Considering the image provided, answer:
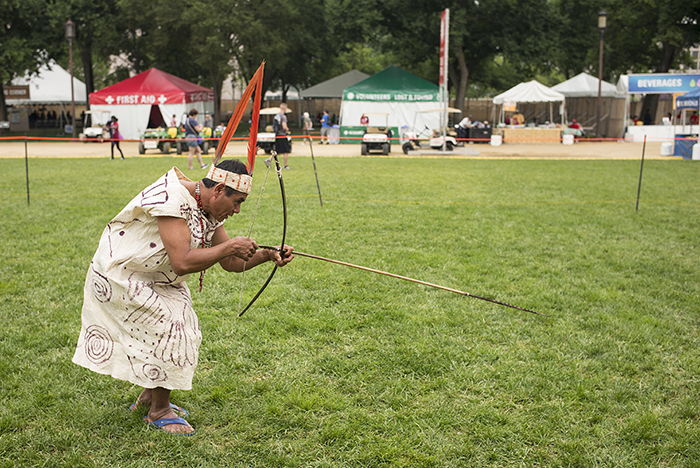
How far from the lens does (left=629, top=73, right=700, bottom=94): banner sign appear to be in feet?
96.3

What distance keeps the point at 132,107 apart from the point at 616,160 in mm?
22235

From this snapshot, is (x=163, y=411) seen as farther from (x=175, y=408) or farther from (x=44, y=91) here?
(x=44, y=91)

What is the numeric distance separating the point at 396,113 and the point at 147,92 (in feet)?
40.6

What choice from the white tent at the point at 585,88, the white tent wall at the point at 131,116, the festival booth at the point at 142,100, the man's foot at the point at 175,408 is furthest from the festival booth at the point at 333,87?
the man's foot at the point at 175,408

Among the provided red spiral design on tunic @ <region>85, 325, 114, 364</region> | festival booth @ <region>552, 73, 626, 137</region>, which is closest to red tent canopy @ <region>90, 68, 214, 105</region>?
festival booth @ <region>552, 73, 626, 137</region>

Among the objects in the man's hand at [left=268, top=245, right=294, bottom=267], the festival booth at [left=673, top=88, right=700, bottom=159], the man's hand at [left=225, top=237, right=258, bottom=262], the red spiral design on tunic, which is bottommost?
the red spiral design on tunic

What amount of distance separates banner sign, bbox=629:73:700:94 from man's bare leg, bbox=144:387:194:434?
105 feet

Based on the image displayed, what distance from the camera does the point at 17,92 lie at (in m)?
38.2

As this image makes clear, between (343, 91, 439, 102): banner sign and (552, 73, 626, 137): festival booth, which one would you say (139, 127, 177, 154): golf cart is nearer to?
(343, 91, 439, 102): banner sign

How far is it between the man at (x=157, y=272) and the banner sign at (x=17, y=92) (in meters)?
40.6

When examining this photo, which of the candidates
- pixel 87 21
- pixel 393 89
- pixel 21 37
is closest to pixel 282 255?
pixel 393 89

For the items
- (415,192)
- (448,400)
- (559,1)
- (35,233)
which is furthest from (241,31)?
(448,400)

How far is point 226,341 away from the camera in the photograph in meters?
4.54

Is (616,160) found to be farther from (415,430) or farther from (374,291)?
(415,430)
